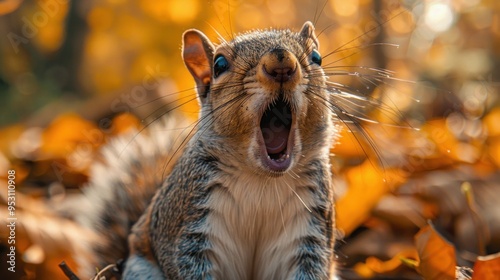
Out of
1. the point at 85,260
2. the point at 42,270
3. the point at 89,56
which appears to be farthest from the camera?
the point at 89,56

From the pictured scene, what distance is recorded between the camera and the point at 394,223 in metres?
3.31

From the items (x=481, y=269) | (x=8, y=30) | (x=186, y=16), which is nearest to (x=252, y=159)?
(x=481, y=269)

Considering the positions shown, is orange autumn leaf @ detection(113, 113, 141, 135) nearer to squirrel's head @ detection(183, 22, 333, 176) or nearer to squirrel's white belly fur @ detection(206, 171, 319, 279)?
squirrel's head @ detection(183, 22, 333, 176)

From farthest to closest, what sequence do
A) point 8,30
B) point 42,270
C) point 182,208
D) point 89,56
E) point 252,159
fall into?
point 89,56 → point 8,30 → point 42,270 → point 182,208 → point 252,159

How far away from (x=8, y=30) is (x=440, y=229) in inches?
213

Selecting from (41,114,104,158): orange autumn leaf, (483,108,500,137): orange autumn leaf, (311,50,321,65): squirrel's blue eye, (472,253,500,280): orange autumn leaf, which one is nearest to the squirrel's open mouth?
(311,50,321,65): squirrel's blue eye

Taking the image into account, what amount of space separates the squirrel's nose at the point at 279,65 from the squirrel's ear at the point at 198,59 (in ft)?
1.59

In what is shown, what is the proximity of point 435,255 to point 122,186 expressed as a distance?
1.48 metres

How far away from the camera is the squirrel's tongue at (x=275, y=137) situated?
7.18 feet

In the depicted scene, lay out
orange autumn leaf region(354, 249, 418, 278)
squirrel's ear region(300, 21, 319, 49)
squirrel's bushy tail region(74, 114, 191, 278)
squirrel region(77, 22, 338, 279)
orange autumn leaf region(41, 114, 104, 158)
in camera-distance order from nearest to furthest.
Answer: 1. squirrel region(77, 22, 338, 279)
2. squirrel's ear region(300, 21, 319, 49)
3. orange autumn leaf region(354, 249, 418, 278)
4. squirrel's bushy tail region(74, 114, 191, 278)
5. orange autumn leaf region(41, 114, 104, 158)

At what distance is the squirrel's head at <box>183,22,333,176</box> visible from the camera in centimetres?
209

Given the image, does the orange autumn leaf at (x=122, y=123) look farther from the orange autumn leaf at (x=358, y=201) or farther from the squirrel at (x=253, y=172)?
the squirrel at (x=253, y=172)

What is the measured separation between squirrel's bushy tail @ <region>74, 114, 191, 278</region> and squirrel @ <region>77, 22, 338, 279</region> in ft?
1.32

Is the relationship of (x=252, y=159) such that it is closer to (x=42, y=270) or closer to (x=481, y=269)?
(x=481, y=269)
